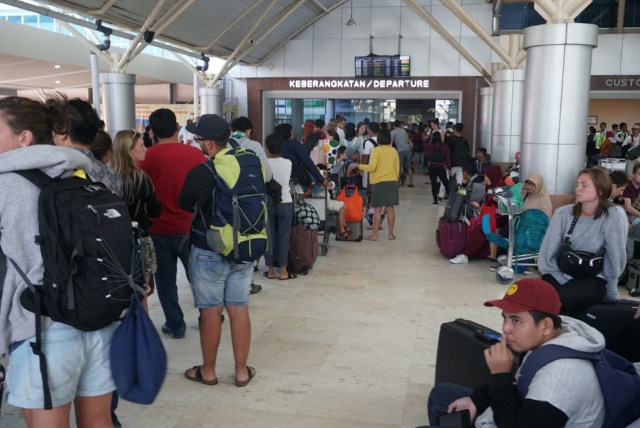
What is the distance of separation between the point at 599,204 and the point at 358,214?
488 centimetres

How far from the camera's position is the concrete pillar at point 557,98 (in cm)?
748

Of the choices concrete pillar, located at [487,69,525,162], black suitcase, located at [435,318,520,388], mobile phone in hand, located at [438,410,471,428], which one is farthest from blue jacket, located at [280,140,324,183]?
concrete pillar, located at [487,69,525,162]

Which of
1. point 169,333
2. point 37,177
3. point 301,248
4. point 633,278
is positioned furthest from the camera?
Result: point 301,248

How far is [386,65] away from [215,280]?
1806 cm

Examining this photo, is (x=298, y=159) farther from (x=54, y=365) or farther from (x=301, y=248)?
(x=54, y=365)

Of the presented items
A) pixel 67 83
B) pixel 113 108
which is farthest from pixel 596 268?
pixel 67 83

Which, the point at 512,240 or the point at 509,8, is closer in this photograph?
the point at 512,240

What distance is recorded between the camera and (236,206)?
3816 mm

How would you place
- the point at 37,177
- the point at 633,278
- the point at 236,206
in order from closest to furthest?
1. the point at 37,177
2. the point at 236,206
3. the point at 633,278

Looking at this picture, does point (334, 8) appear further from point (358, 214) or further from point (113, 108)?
point (358, 214)

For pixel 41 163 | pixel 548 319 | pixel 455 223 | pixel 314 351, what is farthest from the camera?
pixel 455 223

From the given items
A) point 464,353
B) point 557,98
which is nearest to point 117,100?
point 557,98

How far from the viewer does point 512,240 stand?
728cm

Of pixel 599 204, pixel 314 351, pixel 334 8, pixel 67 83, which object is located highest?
pixel 334 8
